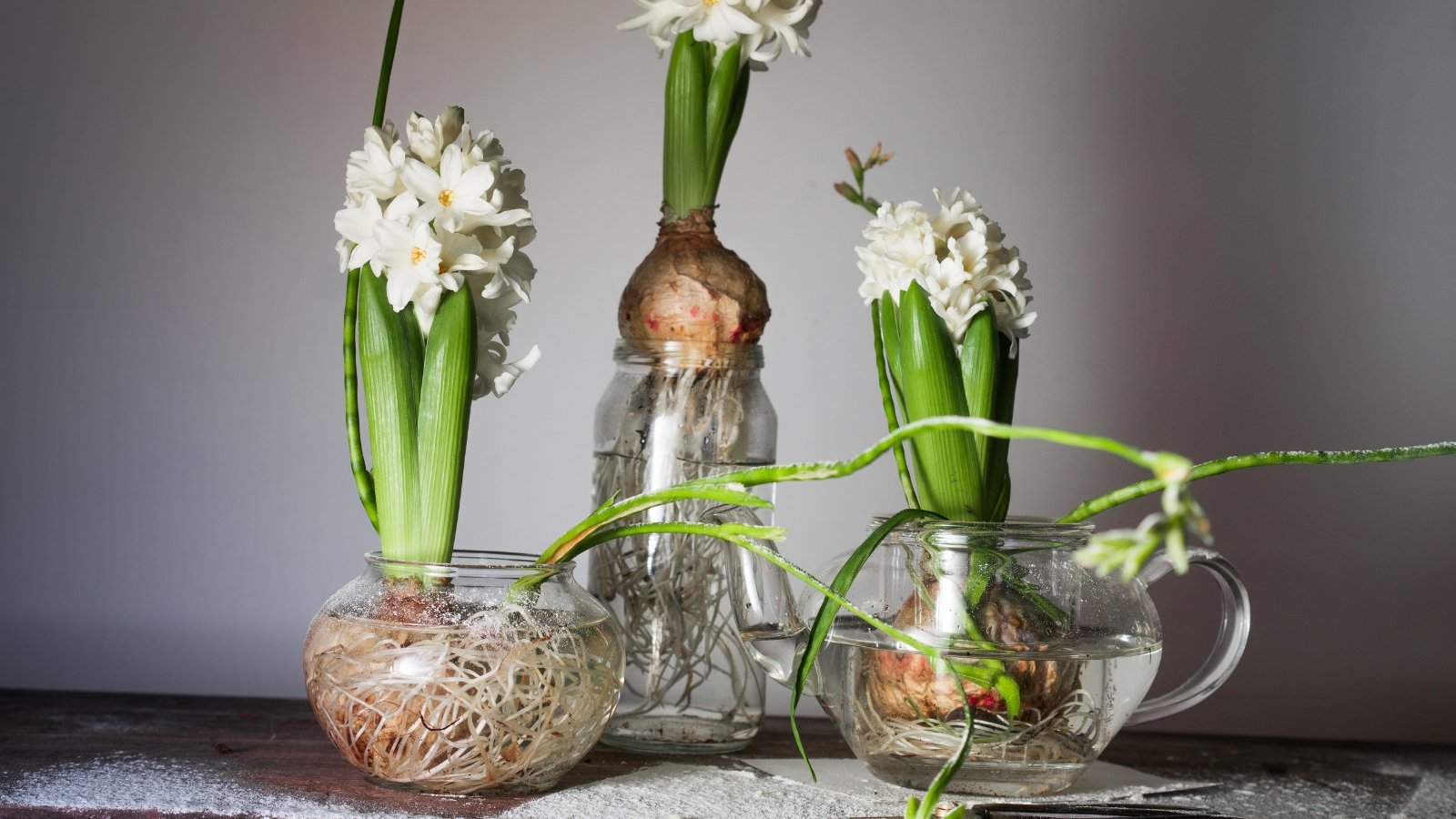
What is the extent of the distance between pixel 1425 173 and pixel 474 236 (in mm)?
884

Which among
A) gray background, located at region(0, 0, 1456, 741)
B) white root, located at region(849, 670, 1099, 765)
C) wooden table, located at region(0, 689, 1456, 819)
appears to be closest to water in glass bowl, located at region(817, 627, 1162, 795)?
white root, located at region(849, 670, 1099, 765)

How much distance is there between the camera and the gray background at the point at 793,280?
0.99 metres

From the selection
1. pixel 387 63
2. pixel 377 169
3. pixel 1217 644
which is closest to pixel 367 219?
pixel 377 169

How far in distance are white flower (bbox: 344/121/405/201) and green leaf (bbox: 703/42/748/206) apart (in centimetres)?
22

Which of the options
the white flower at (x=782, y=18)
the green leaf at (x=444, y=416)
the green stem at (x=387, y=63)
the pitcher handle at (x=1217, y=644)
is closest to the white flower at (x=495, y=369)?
the green leaf at (x=444, y=416)

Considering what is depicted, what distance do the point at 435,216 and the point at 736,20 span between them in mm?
234

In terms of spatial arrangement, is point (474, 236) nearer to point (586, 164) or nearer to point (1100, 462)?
point (586, 164)

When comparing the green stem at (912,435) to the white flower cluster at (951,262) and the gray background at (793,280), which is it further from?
the gray background at (793,280)

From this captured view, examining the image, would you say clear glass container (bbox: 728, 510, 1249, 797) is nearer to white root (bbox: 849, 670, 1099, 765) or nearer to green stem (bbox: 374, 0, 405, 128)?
white root (bbox: 849, 670, 1099, 765)

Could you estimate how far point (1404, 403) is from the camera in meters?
1.06

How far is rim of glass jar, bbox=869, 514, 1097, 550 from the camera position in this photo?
588mm

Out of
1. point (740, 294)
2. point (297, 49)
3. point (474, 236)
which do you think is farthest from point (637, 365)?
point (297, 49)

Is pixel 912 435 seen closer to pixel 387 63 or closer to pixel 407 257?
pixel 407 257

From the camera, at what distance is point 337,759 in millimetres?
667
